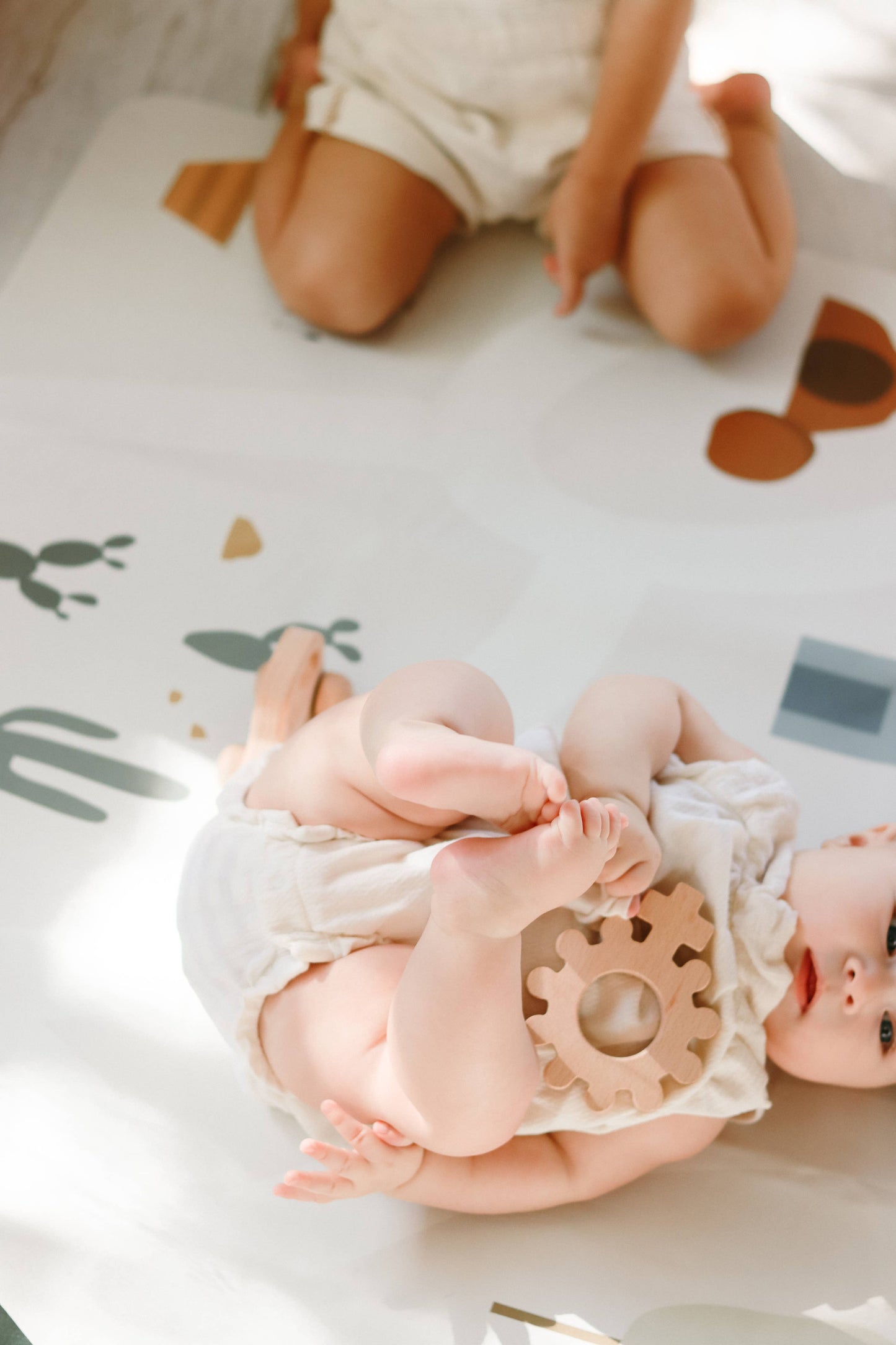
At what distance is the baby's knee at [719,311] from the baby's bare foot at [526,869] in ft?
2.59

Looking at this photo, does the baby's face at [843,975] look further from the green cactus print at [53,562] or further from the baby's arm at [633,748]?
the green cactus print at [53,562]

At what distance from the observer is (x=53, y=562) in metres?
1.07

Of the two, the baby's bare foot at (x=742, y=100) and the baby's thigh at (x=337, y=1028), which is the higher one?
the baby's bare foot at (x=742, y=100)

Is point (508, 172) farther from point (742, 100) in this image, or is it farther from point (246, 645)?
point (246, 645)

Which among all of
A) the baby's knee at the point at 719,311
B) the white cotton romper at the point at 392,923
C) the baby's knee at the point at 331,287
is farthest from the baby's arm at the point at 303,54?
the white cotton romper at the point at 392,923

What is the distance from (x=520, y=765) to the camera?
0.58 m

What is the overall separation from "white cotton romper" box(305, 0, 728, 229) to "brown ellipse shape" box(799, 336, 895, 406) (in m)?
0.25

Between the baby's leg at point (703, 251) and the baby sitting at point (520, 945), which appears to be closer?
the baby sitting at point (520, 945)

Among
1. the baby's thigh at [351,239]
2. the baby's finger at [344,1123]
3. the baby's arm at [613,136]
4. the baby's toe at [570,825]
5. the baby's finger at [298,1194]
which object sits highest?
the baby's arm at [613,136]

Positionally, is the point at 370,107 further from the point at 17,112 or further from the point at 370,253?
the point at 17,112

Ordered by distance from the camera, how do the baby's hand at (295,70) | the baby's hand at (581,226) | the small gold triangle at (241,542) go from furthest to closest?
the baby's hand at (295,70) < the baby's hand at (581,226) < the small gold triangle at (241,542)

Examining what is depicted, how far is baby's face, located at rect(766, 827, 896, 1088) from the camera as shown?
770mm

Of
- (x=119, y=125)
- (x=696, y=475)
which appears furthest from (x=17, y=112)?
(x=696, y=475)

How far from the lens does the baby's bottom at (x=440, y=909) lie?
23.0 inches
